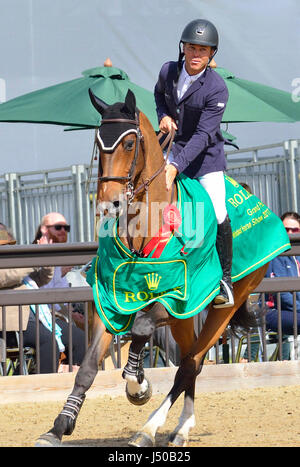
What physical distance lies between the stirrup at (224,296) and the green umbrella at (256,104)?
433cm

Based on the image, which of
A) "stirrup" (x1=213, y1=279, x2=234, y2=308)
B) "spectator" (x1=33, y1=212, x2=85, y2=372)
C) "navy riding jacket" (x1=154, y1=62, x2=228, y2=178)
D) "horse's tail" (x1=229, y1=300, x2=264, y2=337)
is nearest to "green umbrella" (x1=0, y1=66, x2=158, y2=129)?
"spectator" (x1=33, y1=212, x2=85, y2=372)

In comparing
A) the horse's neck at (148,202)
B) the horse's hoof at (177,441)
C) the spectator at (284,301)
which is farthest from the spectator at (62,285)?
the horse's neck at (148,202)

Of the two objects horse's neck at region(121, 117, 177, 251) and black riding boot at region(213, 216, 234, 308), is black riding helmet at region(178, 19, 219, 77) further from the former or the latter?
black riding boot at region(213, 216, 234, 308)

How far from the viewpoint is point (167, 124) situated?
5.54 meters

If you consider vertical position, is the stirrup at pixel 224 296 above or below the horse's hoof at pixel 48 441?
above

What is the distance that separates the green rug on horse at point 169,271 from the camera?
17.1ft

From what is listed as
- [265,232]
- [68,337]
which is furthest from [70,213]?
[265,232]

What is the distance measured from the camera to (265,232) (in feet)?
20.9

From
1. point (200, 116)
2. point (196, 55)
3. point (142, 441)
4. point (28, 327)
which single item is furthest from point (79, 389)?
point (28, 327)

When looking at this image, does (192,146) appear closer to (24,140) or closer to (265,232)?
(265,232)

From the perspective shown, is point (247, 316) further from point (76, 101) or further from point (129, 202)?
point (76, 101)

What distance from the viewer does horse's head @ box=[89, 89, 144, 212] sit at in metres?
4.71

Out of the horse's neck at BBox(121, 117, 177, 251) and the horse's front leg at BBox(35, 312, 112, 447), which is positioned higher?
A: the horse's neck at BBox(121, 117, 177, 251)

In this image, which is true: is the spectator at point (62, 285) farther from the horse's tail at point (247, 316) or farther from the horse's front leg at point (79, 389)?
the horse's front leg at point (79, 389)
